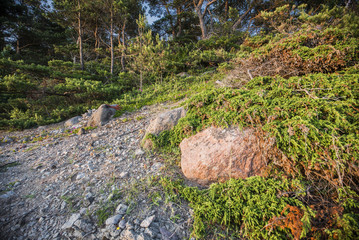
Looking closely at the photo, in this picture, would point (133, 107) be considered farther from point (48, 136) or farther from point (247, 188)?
point (247, 188)

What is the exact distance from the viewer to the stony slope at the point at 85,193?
1925mm

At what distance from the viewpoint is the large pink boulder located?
2.45 m

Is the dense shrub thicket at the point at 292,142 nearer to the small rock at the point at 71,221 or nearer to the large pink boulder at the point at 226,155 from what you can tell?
the large pink boulder at the point at 226,155

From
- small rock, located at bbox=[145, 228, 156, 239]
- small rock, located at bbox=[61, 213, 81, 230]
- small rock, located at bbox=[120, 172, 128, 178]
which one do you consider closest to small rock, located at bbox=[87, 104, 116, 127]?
small rock, located at bbox=[120, 172, 128, 178]

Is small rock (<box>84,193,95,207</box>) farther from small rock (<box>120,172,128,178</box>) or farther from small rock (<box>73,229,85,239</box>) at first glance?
small rock (<box>120,172,128,178</box>)

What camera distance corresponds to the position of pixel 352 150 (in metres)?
1.85

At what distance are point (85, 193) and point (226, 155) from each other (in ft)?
8.92

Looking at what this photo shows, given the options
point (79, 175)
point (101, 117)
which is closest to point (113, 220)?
point (79, 175)

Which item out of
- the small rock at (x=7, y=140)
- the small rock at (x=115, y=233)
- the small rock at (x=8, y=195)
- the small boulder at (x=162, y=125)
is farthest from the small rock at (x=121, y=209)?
the small rock at (x=7, y=140)

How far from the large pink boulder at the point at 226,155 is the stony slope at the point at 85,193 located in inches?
28.6

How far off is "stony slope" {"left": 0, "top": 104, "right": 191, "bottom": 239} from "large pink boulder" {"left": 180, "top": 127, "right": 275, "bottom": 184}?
727mm

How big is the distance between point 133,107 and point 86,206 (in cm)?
512

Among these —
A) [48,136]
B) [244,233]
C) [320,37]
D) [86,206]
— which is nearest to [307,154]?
[244,233]

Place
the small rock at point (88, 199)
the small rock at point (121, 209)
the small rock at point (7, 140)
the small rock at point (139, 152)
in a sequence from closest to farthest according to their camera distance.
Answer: the small rock at point (121, 209)
the small rock at point (88, 199)
the small rock at point (139, 152)
the small rock at point (7, 140)
